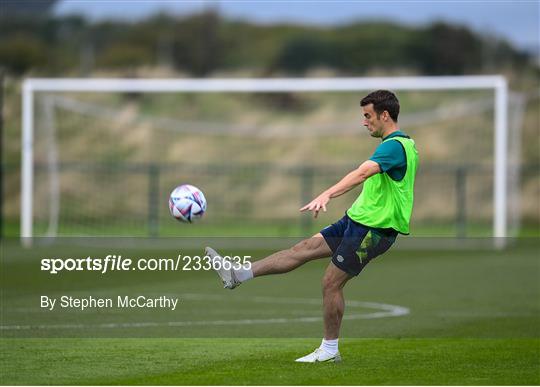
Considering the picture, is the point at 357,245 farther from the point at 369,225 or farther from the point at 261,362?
the point at 261,362

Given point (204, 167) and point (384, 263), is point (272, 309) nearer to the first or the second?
point (384, 263)

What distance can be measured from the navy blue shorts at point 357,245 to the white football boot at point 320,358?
712 mm

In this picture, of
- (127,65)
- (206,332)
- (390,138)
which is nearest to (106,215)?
(206,332)

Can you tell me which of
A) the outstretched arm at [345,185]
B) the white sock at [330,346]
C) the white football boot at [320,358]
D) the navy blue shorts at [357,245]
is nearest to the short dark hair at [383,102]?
the outstretched arm at [345,185]

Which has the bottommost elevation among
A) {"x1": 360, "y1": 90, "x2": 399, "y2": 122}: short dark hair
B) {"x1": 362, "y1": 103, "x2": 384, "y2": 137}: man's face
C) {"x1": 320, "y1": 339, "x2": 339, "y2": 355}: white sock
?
{"x1": 320, "y1": 339, "x2": 339, "y2": 355}: white sock

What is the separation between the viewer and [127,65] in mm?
59188

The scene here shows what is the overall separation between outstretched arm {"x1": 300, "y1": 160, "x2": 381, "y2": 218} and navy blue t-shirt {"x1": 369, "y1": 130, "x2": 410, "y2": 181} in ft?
0.21

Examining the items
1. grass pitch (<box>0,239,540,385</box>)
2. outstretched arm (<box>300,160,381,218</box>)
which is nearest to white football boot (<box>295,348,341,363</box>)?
grass pitch (<box>0,239,540,385</box>)

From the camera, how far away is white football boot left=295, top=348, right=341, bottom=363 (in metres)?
10.2

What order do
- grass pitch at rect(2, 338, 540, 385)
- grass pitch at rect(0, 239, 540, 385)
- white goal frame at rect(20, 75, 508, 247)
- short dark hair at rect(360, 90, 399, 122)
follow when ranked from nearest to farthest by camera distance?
1. grass pitch at rect(2, 338, 540, 385)
2. grass pitch at rect(0, 239, 540, 385)
3. short dark hair at rect(360, 90, 399, 122)
4. white goal frame at rect(20, 75, 508, 247)

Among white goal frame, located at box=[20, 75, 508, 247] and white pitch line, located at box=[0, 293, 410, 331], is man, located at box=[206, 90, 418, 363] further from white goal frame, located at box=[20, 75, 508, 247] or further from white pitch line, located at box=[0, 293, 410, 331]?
white goal frame, located at box=[20, 75, 508, 247]

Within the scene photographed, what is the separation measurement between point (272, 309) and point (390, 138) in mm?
5608

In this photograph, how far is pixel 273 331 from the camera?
13.0 metres

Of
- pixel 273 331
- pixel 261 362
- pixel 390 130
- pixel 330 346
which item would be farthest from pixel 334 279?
pixel 273 331
